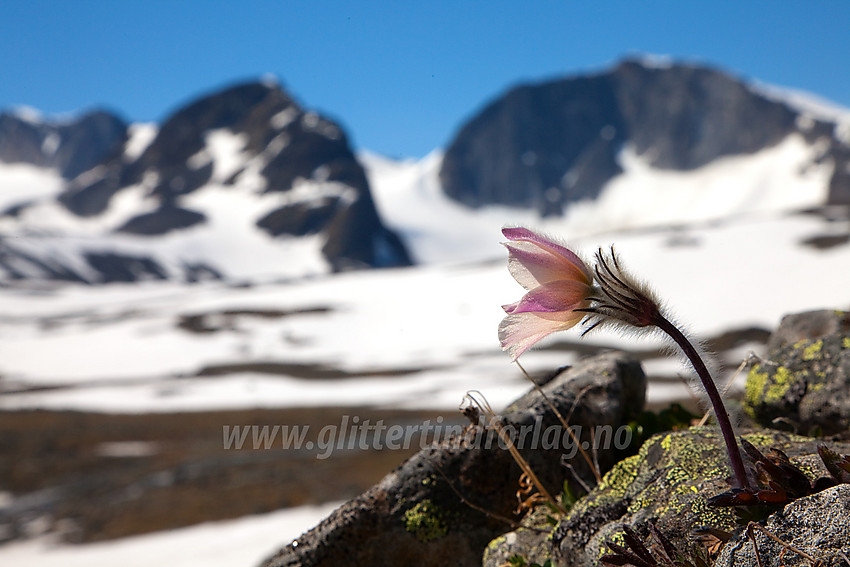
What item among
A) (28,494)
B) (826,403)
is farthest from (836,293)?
(826,403)

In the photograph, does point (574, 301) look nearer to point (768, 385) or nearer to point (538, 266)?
point (538, 266)

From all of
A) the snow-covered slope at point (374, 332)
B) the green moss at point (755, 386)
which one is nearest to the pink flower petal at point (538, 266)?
the green moss at point (755, 386)

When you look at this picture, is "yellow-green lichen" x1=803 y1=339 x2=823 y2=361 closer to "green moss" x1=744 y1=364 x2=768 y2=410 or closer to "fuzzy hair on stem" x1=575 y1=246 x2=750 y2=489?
"green moss" x1=744 y1=364 x2=768 y2=410

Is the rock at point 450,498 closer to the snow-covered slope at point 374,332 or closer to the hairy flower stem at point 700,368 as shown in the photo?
the hairy flower stem at point 700,368

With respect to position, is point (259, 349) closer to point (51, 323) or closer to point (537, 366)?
point (537, 366)

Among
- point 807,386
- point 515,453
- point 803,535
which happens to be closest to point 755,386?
point 807,386
